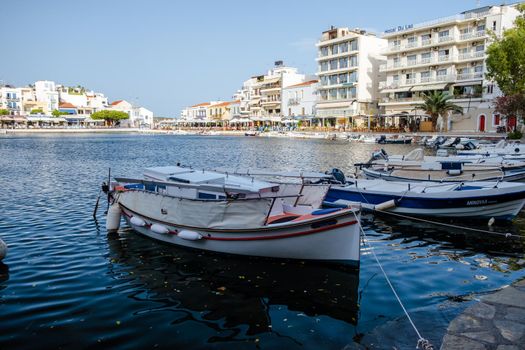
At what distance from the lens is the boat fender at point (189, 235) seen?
12.5 m

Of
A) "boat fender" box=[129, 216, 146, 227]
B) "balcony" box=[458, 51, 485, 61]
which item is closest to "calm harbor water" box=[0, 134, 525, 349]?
"boat fender" box=[129, 216, 146, 227]

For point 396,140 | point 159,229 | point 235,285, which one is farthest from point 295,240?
point 396,140

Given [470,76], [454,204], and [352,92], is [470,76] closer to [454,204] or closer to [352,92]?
[352,92]

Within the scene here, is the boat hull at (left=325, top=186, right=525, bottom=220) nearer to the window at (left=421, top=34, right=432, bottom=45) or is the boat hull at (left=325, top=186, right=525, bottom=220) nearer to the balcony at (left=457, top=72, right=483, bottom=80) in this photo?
the balcony at (left=457, top=72, right=483, bottom=80)

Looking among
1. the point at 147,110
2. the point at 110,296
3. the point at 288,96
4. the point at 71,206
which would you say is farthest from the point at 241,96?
the point at 110,296

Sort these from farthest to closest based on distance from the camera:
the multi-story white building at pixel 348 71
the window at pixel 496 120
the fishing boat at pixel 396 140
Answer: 1. the multi-story white building at pixel 348 71
2. the window at pixel 496 120
3. the fishing boat at pixel 396 140

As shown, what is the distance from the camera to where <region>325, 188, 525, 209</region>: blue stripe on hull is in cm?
1580

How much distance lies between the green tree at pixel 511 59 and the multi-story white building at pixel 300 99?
185 ft

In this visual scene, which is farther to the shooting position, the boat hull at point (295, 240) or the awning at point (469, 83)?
the awning at point (469, 83)

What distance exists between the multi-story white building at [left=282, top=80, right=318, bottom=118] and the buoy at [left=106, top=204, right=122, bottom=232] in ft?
305

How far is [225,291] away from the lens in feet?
32.9

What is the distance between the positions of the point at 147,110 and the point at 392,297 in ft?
616

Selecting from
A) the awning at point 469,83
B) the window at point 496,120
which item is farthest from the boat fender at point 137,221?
the awning at point 469,83

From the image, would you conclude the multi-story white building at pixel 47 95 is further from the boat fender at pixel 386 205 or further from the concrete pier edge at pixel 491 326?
the concrete pier edge at pixel 491 326
